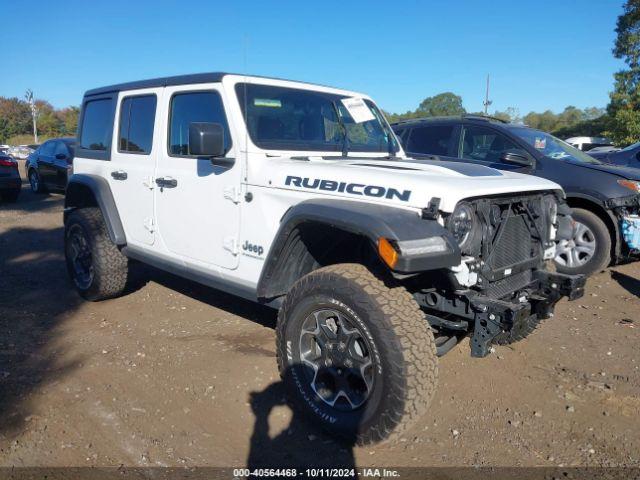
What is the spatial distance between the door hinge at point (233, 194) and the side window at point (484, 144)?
407 centimetres

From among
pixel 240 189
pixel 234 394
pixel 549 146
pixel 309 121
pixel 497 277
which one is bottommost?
pixel 234 394

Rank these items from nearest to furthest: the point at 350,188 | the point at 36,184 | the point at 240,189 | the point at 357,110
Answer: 1. the point at 350,188
2. the point at 240,189
3. the point at 357,110
4. the point at 36,184

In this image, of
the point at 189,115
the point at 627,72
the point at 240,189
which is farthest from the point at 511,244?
the point at 627,72

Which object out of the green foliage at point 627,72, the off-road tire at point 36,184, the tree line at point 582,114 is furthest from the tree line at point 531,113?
the off-road tire at point 36,184

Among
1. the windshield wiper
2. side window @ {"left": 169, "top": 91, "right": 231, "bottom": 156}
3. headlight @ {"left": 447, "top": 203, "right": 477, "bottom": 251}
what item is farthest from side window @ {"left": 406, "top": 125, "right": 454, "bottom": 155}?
headlight @ {"left": 447, "top": 203, "right": 477, "bottom": 251}

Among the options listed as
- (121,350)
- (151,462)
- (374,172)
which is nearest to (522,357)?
(374,172)

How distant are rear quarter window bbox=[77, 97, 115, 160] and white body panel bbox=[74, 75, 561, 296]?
1.83 ft

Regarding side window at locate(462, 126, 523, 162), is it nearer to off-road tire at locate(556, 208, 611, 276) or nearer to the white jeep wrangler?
off-road tire at locate(556, 208, 611, 276)

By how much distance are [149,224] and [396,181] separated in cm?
244

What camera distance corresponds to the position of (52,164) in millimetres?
13109

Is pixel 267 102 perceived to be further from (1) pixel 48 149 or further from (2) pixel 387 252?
(1) pixel 48 149

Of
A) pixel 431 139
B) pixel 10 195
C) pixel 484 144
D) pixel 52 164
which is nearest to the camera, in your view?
pixel 484 144

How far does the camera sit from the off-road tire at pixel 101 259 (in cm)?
496

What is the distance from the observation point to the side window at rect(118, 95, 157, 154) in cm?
441
